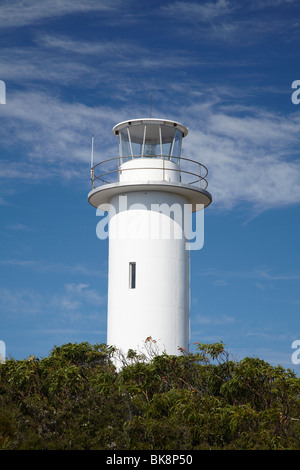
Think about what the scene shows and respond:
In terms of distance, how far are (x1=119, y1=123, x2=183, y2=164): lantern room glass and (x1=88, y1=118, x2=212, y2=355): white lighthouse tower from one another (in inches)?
1.4

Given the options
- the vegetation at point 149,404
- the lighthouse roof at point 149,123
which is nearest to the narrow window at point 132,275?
the vegetation at point 149,404

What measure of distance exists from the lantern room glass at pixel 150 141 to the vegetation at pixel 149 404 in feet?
24.2

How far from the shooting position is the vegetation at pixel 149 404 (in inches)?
446

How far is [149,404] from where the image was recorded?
41.5 feet

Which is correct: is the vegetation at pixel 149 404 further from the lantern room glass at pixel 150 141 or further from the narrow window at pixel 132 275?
the lantern room glass at pixel 150 141

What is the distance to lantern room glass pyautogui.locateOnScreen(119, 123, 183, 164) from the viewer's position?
20125 millimetres

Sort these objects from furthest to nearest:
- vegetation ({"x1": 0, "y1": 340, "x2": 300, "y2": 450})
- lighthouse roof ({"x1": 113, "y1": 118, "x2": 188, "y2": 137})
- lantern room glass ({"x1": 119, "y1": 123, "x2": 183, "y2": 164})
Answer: lantern room glass ({"x1": 119, "y1": 123, "x2": 183, "y2": 164}), lighthouse roof ({"x1": 113, "y1": 118, "x2": 188, "y2": 137}), vegetation ({"x1": 0, "y1": 340, "x2": 300, "y2": 450})

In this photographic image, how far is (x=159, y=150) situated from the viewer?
794 inches

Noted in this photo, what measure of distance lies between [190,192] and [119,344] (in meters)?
5.48

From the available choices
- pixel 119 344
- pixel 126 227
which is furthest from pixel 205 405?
pixel 126 227

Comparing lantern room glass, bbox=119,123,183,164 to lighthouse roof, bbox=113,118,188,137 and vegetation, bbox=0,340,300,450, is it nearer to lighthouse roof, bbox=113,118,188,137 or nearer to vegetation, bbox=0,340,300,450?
lighthouse roof, bbox=113,118,188,137

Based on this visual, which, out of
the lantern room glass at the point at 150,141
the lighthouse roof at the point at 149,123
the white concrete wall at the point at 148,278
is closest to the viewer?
the white concrete wall at the point at 148,278

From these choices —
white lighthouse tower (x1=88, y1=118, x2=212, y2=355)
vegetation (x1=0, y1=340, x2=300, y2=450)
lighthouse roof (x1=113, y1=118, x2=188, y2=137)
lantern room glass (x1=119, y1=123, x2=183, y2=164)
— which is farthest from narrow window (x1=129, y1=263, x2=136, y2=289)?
lighthouse roof (x1=113, y1=118, x2=188, y2=137)

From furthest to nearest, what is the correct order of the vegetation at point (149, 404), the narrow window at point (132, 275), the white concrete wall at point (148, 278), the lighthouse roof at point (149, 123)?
the lighthouse roof at point (149, 123), the narrow window at point (132, 275), the white concrete wall at point (148, 278), the vegetation at point (149, 404)
